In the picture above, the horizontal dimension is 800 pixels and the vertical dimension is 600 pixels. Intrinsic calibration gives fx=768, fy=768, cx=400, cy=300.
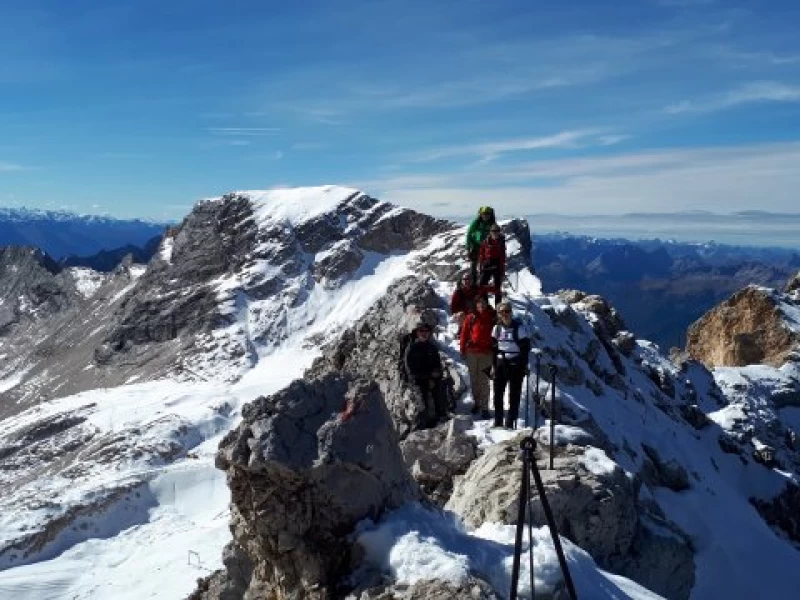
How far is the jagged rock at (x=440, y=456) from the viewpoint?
20.1 m

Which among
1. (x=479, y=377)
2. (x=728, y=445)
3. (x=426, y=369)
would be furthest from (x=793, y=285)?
(x=426, y=369)

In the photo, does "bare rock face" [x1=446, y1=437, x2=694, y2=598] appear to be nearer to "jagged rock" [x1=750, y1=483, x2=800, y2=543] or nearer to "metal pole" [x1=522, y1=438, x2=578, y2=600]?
"metal pole" [x1=522, y1=438, x2=578, y2=600]

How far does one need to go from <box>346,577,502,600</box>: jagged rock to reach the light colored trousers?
11.3 metres

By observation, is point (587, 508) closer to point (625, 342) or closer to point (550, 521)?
point (550, 521)

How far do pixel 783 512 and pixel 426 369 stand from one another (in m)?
24.2

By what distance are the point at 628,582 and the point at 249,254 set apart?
13784 cm

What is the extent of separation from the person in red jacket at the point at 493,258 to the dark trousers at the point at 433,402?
4819 mm

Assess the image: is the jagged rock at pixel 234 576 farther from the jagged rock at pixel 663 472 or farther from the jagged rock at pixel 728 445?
the jagged rock at pixel 728 445

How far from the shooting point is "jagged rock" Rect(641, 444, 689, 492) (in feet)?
91.6

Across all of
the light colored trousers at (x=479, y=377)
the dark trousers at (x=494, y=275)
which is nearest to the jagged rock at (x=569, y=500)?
the light colored trousers at (x=479, y=377)

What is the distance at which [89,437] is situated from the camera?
96562 mm

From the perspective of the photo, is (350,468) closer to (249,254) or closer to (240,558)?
(240,558)

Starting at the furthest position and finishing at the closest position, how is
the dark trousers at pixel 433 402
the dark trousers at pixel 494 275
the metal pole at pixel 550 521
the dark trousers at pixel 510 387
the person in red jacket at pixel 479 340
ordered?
the dark trousers at pixel 494 275, the dark trousers at pixel 433 402, the person in red jacket at pixel 479 340, the dark trousers at pixel 510 387, the metal pole at pixel 550 521

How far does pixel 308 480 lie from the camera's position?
11.8 m
